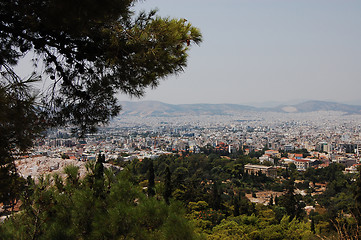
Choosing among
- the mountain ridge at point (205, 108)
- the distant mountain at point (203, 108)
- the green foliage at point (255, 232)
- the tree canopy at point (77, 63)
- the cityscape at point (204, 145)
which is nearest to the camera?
the tree canopy at point (77, 63)

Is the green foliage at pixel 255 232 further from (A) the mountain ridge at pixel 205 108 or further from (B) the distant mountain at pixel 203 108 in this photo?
(A) the mountain ridge at pixel 205 108

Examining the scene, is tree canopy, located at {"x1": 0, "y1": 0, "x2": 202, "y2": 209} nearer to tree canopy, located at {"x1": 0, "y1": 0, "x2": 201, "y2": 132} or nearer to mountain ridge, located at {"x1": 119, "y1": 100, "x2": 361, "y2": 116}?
tree canopy, located at {"x1": 0, "y1": 0, "x2": 201, "y2": 132}

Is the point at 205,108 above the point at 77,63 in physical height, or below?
above

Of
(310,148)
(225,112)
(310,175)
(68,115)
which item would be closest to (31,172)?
(68,115)

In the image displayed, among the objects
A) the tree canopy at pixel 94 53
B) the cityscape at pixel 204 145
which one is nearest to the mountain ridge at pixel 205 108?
the cityscape at pixel 204 145

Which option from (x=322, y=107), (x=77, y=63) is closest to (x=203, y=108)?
(x=322, y=107)

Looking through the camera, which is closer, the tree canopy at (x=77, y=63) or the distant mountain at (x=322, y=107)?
the tree canopy at (x=77, y=63)

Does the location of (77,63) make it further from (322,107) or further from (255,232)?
(322,107)

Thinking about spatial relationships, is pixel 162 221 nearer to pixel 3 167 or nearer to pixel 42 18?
pixel 3 167
